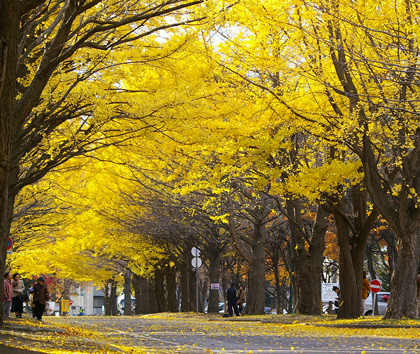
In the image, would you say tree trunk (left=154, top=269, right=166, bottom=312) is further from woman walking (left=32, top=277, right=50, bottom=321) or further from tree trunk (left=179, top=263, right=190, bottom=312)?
woman walking (left=32, top=277, right=50, bottom=321)

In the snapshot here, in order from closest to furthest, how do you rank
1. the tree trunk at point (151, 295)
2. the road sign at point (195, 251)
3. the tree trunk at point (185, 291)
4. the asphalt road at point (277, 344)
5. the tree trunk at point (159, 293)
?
the asphalt road at point (277, 344) < the road sign at point (195, 251) < the tree trunk at point (185, 291) < the tree trunk at point (159, 293) < the tree trunk at point (151, 295)

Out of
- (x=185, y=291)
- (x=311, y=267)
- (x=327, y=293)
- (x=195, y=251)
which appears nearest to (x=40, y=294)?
(x=195, y=251)

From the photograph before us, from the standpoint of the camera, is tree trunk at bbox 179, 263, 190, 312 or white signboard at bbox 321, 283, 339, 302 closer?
tree trunk at bbox 179, 263, 190, 312

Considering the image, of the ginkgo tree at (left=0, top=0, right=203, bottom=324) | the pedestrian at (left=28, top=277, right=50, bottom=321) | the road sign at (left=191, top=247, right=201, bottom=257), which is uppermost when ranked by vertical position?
the ginkgo tree at (left=0, top=0, right=203, bottom=324)

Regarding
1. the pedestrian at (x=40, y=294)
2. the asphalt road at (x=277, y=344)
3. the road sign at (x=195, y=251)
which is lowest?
the asphalt road at (x=277, y=344)

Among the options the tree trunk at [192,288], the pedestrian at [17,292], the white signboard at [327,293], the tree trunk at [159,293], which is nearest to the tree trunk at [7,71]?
the pedestrian at [17,292]

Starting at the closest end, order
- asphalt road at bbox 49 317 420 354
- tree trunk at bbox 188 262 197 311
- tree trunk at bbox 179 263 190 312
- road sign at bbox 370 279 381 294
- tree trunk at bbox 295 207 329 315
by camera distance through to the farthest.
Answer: asphalt road at bbox 49 317 420 354
road sign at bbox 370 279 381 294
tree trunk at bbox 295 207 329 315
tree trunk at bbox 188 262 197 311
tree trunk at bbox 179 263 190 312

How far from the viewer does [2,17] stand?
7.18m

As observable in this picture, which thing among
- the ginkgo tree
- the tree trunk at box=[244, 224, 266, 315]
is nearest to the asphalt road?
the ginkgo tree

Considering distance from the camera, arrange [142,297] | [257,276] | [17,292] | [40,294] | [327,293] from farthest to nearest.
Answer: [327,293]
[142,297]
[257,276]
[17,292]
[40,294]

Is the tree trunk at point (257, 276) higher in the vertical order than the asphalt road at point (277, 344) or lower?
higher

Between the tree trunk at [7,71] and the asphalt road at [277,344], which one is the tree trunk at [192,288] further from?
the tree trunk at [7,71]

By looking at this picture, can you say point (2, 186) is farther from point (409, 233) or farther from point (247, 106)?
point (409, 233)

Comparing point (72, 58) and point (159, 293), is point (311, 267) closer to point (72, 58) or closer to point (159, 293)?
point (72, 58)
